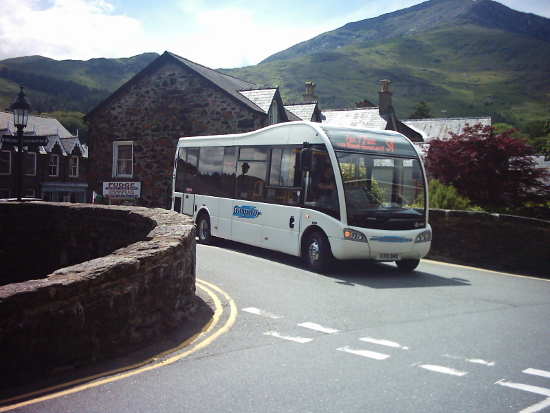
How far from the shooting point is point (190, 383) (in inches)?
195

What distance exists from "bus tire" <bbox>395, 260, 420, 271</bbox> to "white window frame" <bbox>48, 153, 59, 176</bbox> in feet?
157

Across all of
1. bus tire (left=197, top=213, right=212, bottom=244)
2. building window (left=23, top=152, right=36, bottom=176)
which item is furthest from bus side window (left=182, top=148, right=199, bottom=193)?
building window (left=23, top=152, right=36, bottom=176)

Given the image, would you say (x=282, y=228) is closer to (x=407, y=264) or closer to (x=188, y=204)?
(x=407, y=264)

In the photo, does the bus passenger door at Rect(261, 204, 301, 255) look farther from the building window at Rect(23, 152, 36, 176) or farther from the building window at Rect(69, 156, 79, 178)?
the building window at Rect(69, 156, 79, 178)

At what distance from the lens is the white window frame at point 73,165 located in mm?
56497

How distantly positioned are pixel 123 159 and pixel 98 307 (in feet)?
81.0

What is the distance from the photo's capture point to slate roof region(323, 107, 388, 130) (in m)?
41.9

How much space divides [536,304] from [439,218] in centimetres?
623

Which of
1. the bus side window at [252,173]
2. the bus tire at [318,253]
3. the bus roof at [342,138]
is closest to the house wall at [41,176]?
the bus side window at [252,173]

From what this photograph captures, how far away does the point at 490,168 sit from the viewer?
17.6 meters

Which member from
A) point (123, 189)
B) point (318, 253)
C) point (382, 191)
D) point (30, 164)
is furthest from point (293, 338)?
point (30, 164)

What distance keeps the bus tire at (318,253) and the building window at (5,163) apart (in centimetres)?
4132

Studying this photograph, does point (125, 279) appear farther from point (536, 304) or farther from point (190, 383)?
point (536, 304)

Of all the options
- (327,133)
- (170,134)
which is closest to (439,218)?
(327,133)
